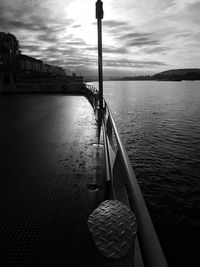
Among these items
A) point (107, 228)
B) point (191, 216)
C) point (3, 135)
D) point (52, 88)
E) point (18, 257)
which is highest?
point (52, 88)

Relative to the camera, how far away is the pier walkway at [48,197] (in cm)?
264

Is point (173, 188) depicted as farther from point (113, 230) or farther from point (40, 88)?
point (40, 88)

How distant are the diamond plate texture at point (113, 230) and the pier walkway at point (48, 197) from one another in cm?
13

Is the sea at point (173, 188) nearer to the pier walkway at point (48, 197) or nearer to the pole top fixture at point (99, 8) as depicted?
the pier walkway at point (48, 197)

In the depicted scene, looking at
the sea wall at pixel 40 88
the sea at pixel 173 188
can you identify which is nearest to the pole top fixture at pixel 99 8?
the sea at pixel 173 188

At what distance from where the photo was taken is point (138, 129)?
22391mm

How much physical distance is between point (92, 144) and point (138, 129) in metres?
16.1

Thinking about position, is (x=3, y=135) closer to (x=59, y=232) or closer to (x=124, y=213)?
(x=59, y=232)

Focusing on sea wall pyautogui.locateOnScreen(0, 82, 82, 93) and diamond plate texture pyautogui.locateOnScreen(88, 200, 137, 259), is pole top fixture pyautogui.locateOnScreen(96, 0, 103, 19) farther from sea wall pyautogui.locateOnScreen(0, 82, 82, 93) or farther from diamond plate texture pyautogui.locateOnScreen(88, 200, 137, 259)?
sea wall pyautogui.locateOnScreen(0, 82, 82, 93)

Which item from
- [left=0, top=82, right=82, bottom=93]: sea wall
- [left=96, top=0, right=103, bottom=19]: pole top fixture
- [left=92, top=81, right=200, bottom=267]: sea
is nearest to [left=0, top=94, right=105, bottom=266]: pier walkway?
[left=92, top=81, right=200, bottom=267]: sea

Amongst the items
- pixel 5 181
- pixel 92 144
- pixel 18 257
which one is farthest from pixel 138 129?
pixel 18 257

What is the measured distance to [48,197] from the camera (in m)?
3.83

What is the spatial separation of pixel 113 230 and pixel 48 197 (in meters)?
3.10

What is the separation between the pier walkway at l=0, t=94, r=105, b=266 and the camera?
264 centimetres
